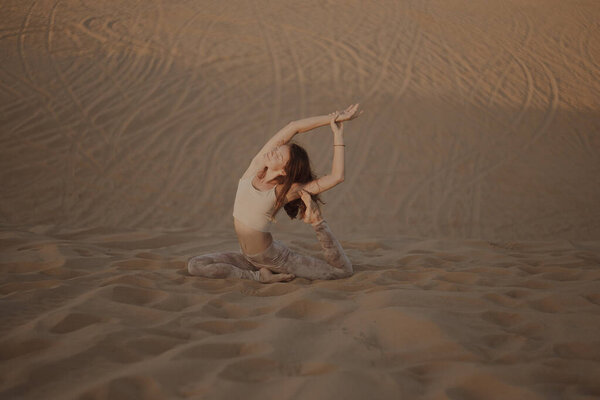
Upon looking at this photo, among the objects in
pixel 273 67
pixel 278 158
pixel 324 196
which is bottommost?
pixel 324 196

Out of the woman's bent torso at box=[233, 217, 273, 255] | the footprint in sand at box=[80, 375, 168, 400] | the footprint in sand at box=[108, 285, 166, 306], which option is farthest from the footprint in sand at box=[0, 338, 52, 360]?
the woman's bent torso at box=[233, 217, 273, 255]

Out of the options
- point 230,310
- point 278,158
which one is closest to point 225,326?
point 230,310

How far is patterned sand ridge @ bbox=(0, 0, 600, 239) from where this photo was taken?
6.57 meters

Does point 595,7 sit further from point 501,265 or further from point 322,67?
point 501,265

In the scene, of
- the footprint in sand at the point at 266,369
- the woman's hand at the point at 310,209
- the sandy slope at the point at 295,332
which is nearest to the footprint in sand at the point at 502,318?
the sandy slope at the point at 295,332

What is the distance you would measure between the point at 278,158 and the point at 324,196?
157 inches

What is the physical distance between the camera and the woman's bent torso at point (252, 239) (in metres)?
3.33

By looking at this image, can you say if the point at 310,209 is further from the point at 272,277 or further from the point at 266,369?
the point at 266,369

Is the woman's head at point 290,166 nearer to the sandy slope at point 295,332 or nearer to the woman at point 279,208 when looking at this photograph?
the woman at point 279,208

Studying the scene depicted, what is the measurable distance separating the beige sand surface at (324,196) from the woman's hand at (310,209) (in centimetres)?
50

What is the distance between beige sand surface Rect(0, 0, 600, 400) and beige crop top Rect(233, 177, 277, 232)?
0.47 m

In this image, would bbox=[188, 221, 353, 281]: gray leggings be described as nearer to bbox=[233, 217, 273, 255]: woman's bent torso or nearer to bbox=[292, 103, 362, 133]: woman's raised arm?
bbox=[233, 217, 273, 255]: woman's bent torso

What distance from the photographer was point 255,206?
328 cm

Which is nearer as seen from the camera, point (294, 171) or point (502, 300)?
point (502, 300)
